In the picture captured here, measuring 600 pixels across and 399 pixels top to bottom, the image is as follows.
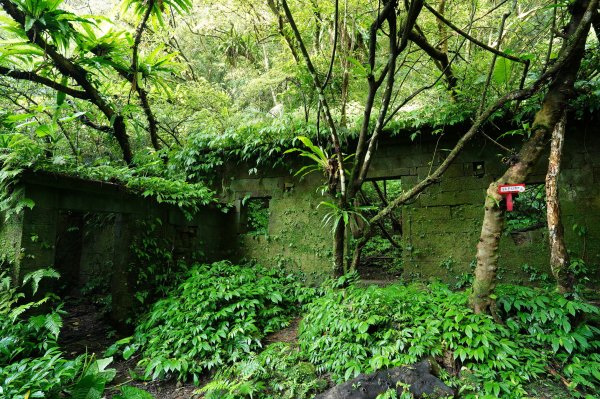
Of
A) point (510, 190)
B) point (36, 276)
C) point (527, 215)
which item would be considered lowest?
point (36, 276)

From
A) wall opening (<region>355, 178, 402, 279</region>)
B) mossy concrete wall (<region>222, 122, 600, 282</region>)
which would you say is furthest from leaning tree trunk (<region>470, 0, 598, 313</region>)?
wall opening (<region>355, 178, 402, 279</region>)

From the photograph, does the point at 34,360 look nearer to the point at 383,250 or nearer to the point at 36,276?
the point at 36,276

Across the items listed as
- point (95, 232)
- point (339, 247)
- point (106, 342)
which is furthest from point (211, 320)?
point (95, 232)

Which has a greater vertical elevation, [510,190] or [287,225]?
[510,190]

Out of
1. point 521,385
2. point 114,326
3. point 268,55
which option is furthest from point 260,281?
point 268,55

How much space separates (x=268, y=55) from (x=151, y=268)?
7818 millimetres

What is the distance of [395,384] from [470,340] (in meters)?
0.81

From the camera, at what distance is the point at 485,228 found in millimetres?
3311

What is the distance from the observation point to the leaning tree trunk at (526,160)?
3.21 metres

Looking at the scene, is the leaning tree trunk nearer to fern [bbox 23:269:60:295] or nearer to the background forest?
the background forest

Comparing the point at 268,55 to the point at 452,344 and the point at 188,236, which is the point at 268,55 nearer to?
the point at 188,236

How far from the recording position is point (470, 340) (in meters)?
2.98

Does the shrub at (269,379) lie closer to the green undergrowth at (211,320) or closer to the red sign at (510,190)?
the green undergrowth at (211,320)

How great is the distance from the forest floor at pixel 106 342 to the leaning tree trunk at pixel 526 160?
218 centimetres
